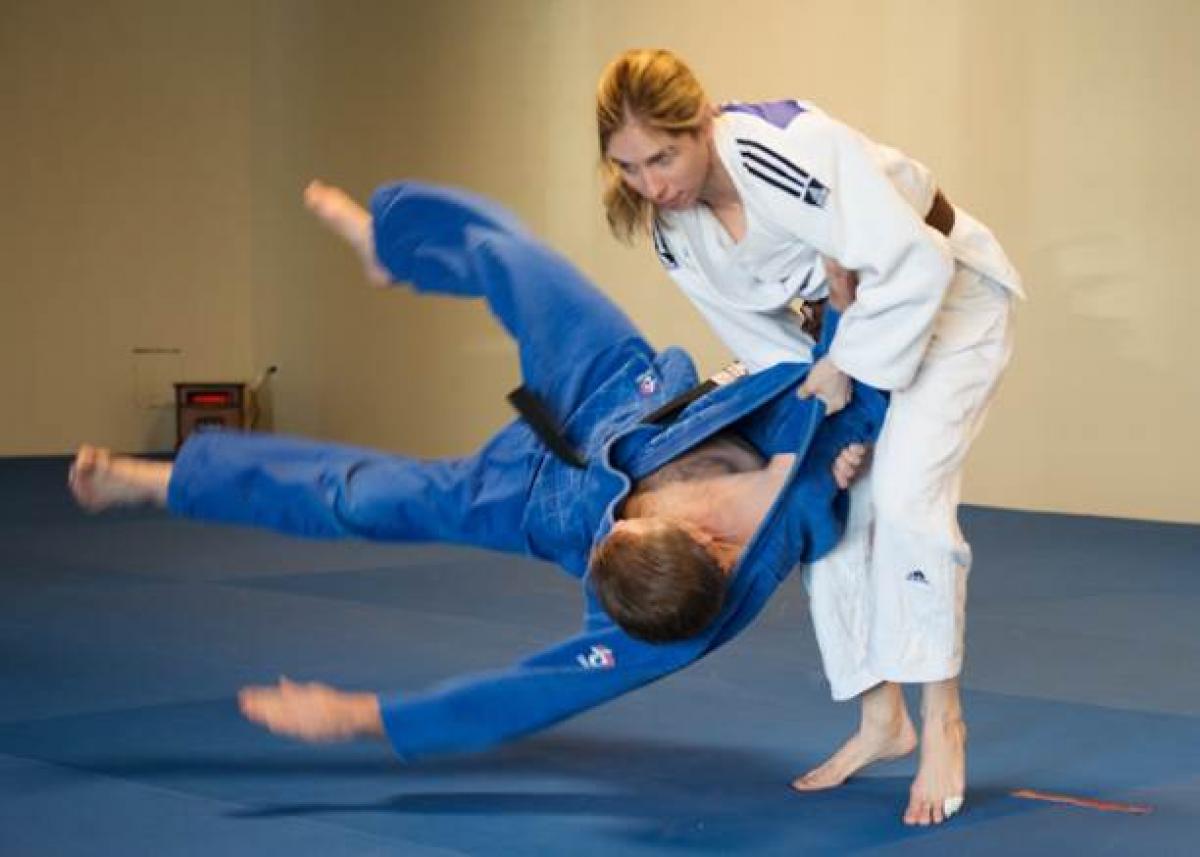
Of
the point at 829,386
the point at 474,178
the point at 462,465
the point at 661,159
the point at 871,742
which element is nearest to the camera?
the point at 661,159

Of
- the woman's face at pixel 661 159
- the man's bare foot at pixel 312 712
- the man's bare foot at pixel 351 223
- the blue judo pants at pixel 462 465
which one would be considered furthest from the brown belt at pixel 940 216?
the man's bare foot at pixel 312 712

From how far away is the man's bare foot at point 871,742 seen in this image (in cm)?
353

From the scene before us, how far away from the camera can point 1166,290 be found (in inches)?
319

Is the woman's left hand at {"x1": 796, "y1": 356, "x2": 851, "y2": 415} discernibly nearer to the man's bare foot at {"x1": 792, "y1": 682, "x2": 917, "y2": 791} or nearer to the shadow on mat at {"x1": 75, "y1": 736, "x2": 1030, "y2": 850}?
the man's bare foot at {"x1": 792, "y1": 682, "x2": 917, "y2": 791}

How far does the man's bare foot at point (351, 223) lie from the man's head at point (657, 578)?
43.3 inches

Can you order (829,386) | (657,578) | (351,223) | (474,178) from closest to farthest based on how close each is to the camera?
(657,578) < (829,386) < (351,223) < (474,178)

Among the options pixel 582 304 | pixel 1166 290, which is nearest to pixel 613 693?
pixel 582 304

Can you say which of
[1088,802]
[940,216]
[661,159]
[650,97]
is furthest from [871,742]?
[650,97]

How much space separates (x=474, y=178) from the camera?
11352mm

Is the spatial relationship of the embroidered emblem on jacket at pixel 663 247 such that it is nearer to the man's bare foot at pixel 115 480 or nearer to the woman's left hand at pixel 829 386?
the woman's left hand at pixel 829 386

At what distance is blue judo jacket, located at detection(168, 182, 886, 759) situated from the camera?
326 centimetres

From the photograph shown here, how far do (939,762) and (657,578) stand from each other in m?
0.69

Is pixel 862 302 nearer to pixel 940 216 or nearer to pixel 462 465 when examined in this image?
pixel 940 216

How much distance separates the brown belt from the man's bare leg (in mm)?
808
